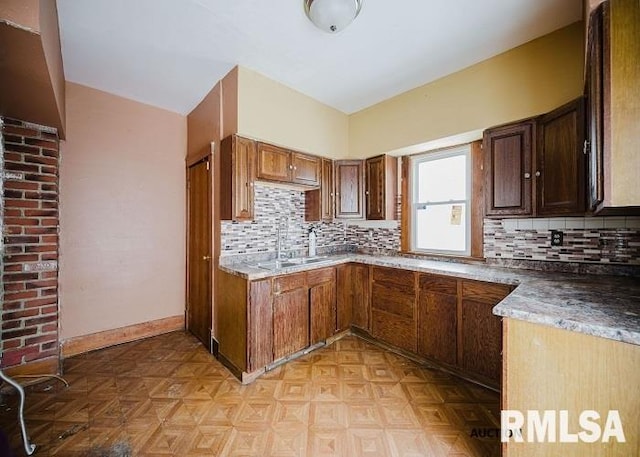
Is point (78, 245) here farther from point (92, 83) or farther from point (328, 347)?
point (328, 347)

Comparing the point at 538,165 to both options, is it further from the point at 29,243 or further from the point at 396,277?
the point at 29,243

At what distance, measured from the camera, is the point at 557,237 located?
6.91 ft

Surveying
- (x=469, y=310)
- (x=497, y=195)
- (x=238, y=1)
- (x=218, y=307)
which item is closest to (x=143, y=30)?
(x=238, y=1)

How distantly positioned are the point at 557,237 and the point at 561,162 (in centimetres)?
65

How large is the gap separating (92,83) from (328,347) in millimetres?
3689

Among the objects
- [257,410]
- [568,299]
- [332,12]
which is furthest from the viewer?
[257,410]

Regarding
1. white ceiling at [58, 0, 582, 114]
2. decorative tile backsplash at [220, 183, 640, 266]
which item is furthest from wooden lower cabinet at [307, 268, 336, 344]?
white ceiling at [58, 0, 582, 114]

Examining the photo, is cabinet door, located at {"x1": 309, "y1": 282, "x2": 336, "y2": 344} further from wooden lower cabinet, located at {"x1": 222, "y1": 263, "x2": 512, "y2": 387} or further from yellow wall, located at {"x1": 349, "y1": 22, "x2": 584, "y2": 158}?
yellow wall, located at {"x1": 349, "y1": 22, "x2": 584, "y2": 158}

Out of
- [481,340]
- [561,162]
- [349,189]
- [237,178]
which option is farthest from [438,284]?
[237,178]

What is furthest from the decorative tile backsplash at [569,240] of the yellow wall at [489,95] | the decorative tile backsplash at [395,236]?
the yellow wall at [489,95]

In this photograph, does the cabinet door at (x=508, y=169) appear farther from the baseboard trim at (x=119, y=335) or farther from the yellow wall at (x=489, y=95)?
the baseboard trim at (x=119, y=335)

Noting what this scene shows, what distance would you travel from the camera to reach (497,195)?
2201mm

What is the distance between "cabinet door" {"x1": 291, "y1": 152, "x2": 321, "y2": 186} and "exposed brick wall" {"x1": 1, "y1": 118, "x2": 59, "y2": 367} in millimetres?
2104

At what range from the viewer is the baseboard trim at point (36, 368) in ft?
6.54
